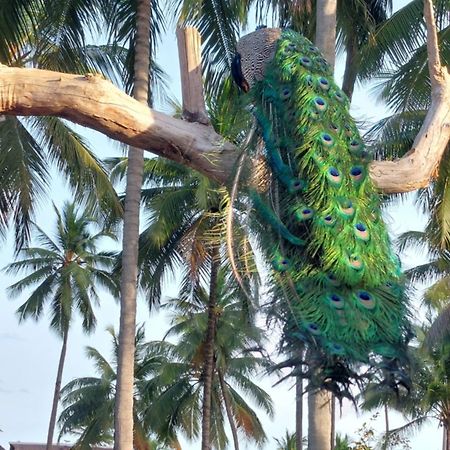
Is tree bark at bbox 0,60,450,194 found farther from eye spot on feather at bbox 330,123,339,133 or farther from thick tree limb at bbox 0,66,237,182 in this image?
eye spot on feather at bbox 330,123,339,133

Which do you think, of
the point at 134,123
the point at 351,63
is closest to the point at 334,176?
the point at 134,123

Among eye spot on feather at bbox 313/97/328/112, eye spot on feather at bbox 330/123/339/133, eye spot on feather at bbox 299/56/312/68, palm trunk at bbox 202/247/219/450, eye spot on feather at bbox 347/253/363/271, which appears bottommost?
eye spot on feather at bbox 347/253/363/271

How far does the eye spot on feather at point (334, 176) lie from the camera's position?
588 cm

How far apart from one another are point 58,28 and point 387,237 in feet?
27.9

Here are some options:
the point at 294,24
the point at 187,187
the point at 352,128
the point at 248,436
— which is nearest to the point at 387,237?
the point at 352,128

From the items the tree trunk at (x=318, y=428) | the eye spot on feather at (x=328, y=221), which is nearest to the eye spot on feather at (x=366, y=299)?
the eye spot on feather at (x=328, y=221)

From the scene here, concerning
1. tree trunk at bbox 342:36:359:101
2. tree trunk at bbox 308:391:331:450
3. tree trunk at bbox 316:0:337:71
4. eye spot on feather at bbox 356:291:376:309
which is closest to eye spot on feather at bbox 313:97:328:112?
eye spot on feather at bbox 356:291:376:309

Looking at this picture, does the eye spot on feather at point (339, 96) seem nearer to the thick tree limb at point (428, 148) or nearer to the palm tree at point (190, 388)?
the thick tree limb at point (428, 148)

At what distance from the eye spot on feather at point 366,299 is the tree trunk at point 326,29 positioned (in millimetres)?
4633

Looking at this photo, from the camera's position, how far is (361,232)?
19.1 ft

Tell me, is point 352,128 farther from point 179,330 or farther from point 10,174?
point 179,330

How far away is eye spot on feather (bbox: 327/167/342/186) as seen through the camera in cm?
588

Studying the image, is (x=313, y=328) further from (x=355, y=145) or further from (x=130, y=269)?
(x=130, y=269)

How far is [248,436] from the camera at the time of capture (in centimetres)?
2681
